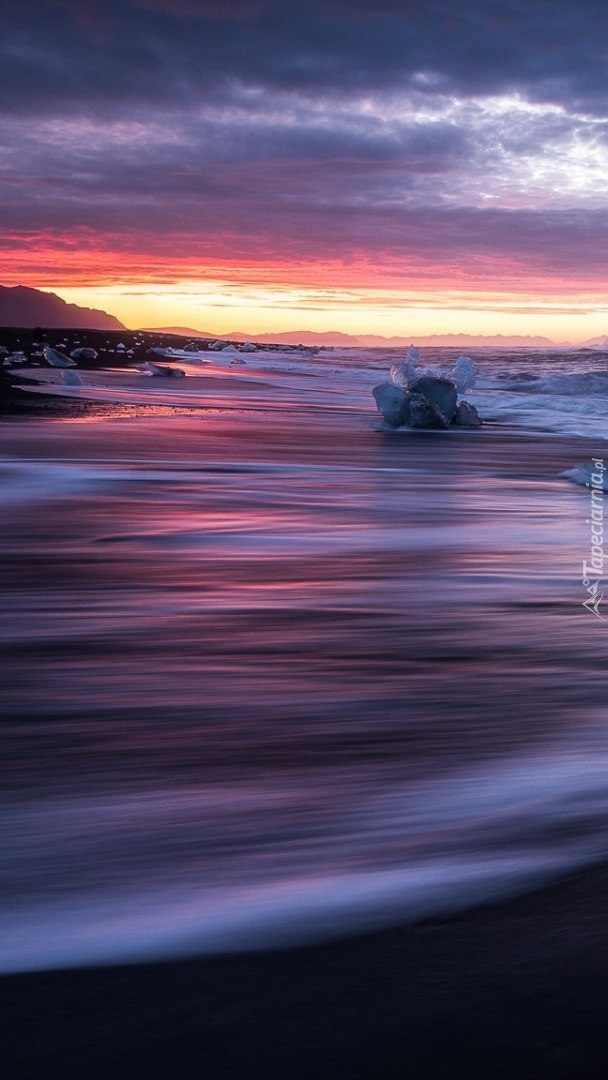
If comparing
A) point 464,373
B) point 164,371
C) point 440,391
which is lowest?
point 440,391

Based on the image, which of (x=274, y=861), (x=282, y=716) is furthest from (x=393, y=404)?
(x=274, y=861)

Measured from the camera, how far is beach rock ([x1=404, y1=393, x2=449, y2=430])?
16.2 metres

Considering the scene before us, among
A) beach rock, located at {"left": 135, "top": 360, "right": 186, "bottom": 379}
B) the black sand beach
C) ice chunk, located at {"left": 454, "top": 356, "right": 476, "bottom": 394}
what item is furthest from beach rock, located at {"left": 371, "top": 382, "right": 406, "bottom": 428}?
the black sand beach

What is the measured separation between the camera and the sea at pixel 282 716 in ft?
6.51

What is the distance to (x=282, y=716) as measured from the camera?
306 centimetres

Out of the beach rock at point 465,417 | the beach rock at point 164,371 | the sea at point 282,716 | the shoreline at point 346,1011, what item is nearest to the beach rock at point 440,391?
the beach rock at point 465,417

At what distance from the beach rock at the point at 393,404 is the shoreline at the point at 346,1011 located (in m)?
14.6

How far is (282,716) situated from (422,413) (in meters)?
13.6

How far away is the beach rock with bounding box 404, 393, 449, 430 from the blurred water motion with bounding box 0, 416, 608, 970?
9413 mm

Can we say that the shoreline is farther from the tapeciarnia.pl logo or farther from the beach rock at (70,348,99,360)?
the beach rock at (70,348,99,360)

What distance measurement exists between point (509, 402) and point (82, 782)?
22811 millimetres

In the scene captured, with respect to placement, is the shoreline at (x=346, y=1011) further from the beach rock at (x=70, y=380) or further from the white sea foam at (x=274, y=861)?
the beach rock at (x=70, y=380)

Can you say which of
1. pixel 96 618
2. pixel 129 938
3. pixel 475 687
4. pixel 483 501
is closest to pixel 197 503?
pixel 483 501

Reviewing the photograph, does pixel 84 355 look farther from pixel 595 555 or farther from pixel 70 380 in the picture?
pixel 595 555
